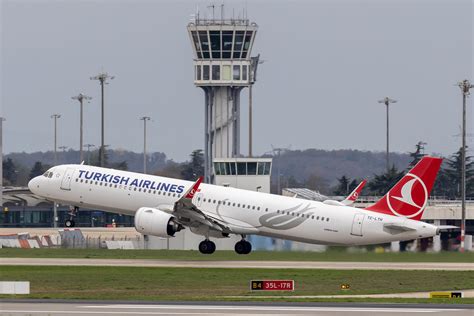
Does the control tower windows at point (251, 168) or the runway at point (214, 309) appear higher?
the control tower windows at point (251, 168)

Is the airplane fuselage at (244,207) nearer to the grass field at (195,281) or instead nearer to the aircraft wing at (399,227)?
the aircraft wing at (399,227)

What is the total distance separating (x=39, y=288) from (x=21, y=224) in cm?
7994

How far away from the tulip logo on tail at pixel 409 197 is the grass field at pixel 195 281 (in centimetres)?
666

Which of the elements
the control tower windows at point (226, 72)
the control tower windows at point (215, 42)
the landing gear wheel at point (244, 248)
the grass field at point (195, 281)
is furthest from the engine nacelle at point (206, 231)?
the control tower windows at point (215, 42)

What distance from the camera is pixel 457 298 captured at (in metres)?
48.3

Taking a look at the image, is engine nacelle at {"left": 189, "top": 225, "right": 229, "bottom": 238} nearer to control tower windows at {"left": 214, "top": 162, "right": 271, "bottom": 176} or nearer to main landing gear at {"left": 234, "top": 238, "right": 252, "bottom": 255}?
main landing gear at {"left": 234, "top": 238, "right": 252, "bottom": 255}

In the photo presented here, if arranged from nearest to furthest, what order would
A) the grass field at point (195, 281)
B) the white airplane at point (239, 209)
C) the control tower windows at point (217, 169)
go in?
the grass field at point (195, 281), the white airplane at point (239, 209), the control tower windows at point (217, 169)

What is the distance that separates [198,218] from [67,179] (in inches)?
377

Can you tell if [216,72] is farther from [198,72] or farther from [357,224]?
[357,224]

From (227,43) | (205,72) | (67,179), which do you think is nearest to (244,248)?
(67,179)

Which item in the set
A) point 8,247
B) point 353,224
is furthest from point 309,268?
point 8,247

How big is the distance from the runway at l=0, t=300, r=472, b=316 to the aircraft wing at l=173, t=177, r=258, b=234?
74.3 ft

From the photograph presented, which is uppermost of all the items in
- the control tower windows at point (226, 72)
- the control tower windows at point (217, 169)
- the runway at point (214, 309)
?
the control tower windows at point (226, 72)

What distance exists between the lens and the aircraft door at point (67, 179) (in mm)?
75000
